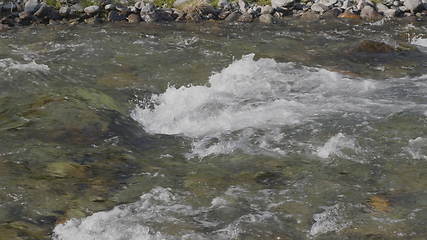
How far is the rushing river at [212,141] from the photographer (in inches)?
343

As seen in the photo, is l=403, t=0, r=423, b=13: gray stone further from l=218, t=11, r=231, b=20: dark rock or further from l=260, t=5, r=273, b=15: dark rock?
l=218, t=11, r=231, b=20: dark rock

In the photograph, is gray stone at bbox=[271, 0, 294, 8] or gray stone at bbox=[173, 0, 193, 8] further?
gray stone at bbox=[173, 0, 193, 8]

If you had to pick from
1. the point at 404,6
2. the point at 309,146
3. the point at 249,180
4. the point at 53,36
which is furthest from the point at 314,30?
the point at 249,180

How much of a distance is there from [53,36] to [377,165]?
14881 mm

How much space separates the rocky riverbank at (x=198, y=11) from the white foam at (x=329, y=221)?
1621cm

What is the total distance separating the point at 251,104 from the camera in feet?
46.9

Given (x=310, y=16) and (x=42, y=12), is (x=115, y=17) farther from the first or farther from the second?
(x=310, y=16)

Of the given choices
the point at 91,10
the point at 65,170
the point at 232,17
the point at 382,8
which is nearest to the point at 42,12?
the point at 91,10

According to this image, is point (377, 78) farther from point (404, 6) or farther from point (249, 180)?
point (404, 6)

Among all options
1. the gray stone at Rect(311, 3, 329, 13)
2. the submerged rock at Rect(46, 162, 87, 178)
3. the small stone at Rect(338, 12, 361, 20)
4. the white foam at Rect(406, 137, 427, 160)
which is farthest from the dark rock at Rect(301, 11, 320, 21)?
the submerged rock at Rect(46, 162, 87, 178)

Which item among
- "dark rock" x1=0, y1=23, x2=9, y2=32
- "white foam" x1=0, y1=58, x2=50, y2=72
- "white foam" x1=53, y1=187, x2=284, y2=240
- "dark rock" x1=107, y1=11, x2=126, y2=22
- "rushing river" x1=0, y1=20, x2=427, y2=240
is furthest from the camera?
"dark rock" x1=107, y1=11, x2=126, y2=22

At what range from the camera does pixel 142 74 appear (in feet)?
55.5

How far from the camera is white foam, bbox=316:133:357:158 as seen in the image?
36.7ft

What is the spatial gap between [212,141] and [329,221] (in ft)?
13.0
